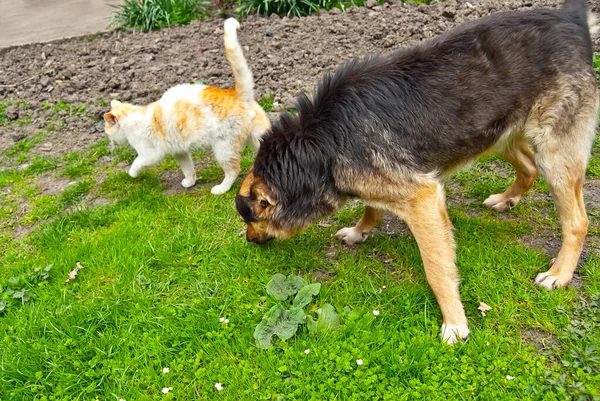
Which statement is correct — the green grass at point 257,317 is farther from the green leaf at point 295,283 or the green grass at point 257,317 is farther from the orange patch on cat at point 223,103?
the orange patch on cat at point 223,103

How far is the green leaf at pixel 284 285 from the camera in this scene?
3.49 metres

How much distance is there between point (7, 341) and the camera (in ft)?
10.8

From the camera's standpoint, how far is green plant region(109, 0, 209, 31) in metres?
8.27

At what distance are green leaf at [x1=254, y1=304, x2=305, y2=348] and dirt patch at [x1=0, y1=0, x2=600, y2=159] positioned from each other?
328 cm

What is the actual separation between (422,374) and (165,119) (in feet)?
10.8

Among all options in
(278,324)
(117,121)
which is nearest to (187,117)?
(117,121)

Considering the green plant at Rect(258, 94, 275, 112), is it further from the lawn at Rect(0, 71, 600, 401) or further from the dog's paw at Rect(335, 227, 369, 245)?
the dog's paw at Rect(335, 227, 369, 245)

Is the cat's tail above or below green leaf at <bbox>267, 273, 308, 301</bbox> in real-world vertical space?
above

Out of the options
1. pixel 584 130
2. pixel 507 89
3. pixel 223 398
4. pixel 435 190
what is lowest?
pixel 223 398

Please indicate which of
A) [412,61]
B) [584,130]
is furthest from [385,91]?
[584,130]

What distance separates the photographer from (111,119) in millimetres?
4918

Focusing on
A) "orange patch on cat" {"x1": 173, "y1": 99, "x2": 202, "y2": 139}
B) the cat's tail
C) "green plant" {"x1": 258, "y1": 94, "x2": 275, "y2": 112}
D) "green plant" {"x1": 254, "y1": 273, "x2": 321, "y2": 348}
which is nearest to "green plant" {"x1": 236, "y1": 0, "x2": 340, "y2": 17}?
"green plant" {"x1": 258, "y1": 94, "x2": 275, "y2": 112}

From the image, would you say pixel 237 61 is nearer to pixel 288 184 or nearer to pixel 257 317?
pixel 288 184

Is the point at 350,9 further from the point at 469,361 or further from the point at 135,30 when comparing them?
the point at 469,361
